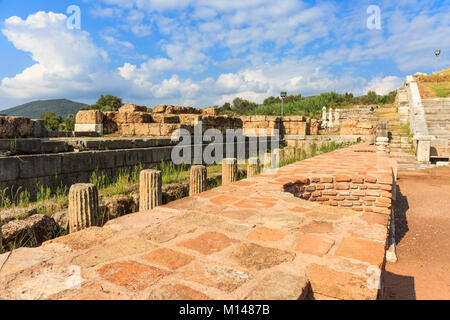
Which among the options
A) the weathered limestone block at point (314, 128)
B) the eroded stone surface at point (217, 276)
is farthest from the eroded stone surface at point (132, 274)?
the weathered limestone block at point (314, 128)

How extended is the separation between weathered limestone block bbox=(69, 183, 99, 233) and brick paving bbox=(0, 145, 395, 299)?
88cm

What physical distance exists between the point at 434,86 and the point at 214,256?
91.0ft

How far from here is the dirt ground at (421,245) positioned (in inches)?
112

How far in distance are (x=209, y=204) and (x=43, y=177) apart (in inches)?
118

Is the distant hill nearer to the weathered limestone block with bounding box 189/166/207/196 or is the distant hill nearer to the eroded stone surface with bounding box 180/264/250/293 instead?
the weathered limestone block with bounding box 189/166/207/196

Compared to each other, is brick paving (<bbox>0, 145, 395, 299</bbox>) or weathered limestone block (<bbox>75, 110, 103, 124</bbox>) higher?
weathered limestone block (<bbox>75, 110, 103, 124</bbox>)

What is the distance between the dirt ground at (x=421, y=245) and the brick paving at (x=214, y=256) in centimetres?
118

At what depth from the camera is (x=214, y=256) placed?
1.60 meters

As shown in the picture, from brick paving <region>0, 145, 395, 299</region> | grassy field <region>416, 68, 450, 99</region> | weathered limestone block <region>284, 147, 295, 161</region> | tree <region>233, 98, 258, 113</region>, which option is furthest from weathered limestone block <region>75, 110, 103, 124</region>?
tree <region>233, 98, 258, 113</region>

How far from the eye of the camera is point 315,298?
1292mm

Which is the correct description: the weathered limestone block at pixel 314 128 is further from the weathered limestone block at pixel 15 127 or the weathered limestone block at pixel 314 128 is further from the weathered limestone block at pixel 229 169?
the weathered limestone block at pixel 15 127

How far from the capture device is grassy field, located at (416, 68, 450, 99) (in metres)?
19.1

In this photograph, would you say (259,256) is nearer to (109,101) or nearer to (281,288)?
(281,288)
